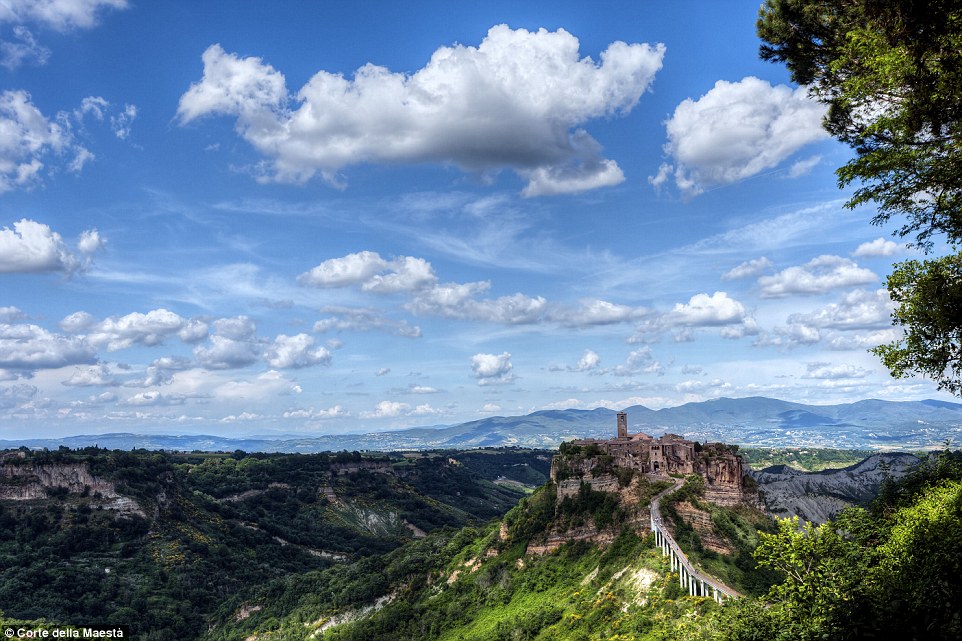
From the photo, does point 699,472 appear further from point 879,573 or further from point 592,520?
point 879,573

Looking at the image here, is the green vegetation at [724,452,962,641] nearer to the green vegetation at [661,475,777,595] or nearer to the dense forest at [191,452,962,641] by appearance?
the dense forest at [191,452,962,641]

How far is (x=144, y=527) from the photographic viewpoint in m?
196

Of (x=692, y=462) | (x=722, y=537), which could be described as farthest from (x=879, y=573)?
(x=692, y=462)

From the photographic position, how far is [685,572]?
2500 inches

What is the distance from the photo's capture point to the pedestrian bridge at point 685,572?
57.6 metres

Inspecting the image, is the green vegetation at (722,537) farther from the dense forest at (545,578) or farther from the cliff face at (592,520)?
the cliff face at (592,520)

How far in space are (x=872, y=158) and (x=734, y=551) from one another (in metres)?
60.0

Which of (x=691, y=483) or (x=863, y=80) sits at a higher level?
(x=863, y=80)

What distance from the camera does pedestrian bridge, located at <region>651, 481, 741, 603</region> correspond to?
5762cm

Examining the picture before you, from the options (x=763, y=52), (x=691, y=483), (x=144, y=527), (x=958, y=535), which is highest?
(x=763, y=52)

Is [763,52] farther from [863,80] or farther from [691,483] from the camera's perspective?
[691,483]

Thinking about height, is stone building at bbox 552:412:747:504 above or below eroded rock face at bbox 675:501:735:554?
above

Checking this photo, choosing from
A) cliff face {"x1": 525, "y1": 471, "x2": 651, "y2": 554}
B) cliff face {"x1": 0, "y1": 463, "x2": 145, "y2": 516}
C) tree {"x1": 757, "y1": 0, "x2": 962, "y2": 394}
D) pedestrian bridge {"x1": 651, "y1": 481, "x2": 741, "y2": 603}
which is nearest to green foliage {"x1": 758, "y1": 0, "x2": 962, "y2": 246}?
tree {"x1": 757, "y1": 0, "x2": 962, "y2": 394}

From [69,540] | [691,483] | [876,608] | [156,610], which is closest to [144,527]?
[69,540]
